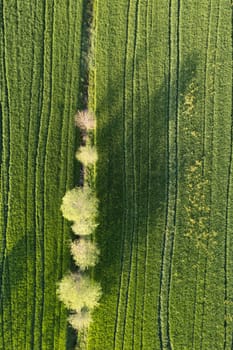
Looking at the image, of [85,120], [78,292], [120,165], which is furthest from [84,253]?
[85,120]

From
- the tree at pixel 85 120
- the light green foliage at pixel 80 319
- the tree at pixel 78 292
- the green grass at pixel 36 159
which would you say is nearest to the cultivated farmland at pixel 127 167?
the green grass at pixel 36 159

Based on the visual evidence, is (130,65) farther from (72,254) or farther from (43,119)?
(72,254)

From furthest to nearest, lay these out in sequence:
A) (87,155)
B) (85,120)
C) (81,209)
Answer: (85,120) → (87,155) → (81,209)

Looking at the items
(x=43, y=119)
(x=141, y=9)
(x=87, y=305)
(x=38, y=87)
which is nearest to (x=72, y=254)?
(x=87, y=305)

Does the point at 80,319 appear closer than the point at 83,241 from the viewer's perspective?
Yes

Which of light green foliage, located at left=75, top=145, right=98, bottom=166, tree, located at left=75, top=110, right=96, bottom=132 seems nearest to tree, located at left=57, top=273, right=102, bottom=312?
light green foliage, located at left=75, top=145, right=98, bottom=166

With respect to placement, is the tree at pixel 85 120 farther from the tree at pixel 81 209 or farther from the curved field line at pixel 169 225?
the curved field line at pixel 169 225

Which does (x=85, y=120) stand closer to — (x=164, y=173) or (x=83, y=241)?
(x=164, y=173)
